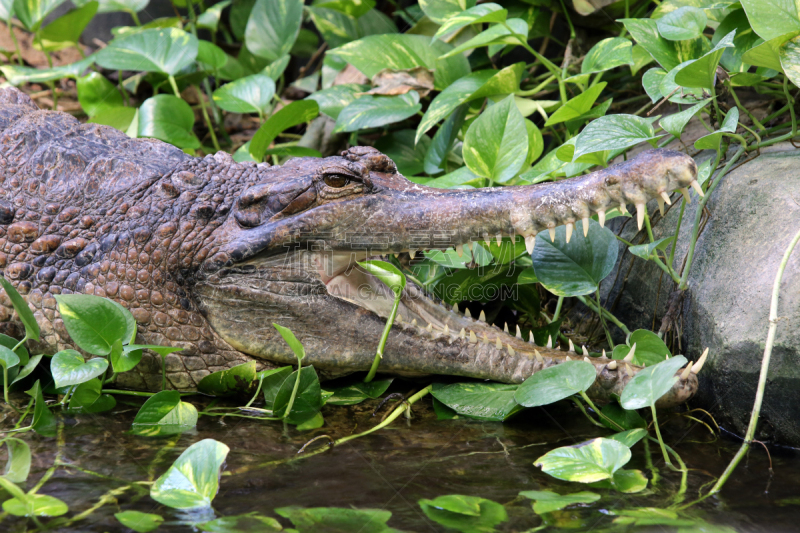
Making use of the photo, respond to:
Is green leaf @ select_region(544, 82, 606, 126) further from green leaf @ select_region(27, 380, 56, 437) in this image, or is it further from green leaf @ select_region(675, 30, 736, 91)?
green leaf @ select_region(27, 380, 56, 437)

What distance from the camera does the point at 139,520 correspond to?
1.77 m

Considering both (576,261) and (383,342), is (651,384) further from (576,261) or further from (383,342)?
(383,342)

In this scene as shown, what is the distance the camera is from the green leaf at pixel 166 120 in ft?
13.1

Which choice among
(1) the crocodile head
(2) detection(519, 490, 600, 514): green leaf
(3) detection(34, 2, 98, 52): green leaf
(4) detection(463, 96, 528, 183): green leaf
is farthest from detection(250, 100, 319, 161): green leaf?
(2) detection(519, 490, 600, 514): green leaf

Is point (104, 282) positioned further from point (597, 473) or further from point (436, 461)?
point (597, 473)

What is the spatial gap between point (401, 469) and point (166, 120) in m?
2.91

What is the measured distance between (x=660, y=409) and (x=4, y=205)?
3002mm

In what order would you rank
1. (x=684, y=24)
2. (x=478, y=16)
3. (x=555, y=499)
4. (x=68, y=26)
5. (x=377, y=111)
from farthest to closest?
(x=68, y=26)
(x=377, y=111)
(x=478, y=16)
(x=684, y=24)
(x=555, y=499)

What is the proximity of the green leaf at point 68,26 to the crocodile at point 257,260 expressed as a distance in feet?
7.65

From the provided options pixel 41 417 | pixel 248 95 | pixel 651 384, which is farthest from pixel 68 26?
pixel 651 384

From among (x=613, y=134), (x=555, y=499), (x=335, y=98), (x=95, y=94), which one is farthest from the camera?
(x=95, y=94)

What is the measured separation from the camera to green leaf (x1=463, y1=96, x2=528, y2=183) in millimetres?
3000

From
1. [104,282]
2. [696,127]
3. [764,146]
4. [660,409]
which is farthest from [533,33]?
[104,282]

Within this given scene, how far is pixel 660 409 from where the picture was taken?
8.31ft
